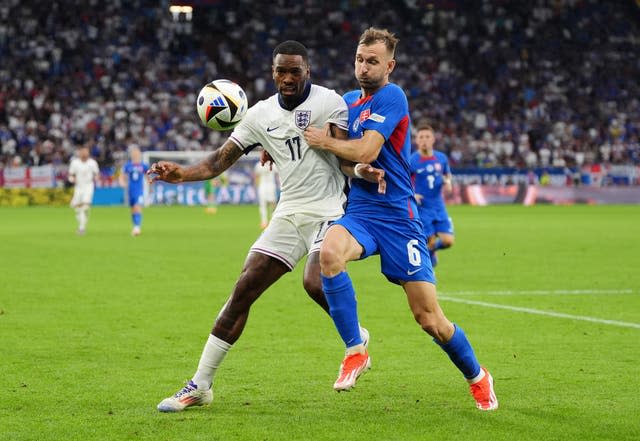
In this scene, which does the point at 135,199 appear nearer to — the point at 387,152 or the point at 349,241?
the point at 387,152

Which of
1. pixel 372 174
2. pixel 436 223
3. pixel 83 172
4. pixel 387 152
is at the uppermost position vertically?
pixel 387 152

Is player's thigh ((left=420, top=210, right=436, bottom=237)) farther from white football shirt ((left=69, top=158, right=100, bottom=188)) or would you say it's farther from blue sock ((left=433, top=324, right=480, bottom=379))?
white football shirt ((left=69, top=158, right=100, bottom=188))

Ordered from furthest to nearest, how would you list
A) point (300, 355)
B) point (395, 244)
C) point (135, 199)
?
point (135, 199), point (300, 355), point (395, 244)

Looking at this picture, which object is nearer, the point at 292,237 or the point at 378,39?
the point at 378,39

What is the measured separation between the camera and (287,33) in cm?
5216

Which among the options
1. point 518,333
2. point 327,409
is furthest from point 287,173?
point 518,333

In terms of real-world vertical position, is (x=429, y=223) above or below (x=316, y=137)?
below

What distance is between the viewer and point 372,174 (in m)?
6.50

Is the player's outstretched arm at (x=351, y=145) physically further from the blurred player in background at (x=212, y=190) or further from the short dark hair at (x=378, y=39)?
the blurred player in background at (x=212, y=190)

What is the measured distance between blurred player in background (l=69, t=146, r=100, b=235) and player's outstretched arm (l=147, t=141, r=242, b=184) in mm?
19864

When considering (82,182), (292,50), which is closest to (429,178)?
(292,50)

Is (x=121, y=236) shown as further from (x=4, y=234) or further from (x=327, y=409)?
(x=327, y=409)

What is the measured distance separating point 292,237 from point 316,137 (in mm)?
755

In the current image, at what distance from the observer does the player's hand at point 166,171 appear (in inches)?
265
